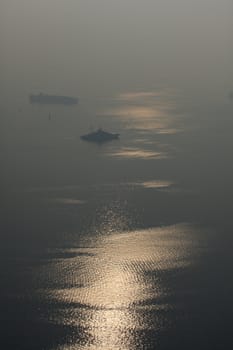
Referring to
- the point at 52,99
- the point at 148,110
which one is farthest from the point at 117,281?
the point at 52,99

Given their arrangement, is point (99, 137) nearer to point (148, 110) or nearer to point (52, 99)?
point (148, 110)

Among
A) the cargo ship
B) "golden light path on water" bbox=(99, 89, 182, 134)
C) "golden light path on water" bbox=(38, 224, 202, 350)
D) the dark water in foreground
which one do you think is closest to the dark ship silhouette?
the dark water in foreground

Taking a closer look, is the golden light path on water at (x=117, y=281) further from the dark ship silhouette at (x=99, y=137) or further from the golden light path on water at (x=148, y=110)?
the golden light path on water at (x=148, y=110)

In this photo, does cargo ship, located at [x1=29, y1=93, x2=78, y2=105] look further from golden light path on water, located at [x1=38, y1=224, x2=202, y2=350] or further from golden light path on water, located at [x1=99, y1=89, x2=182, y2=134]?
golden light path on water, located at [x1=38, y1=224, x2=202, y2=350]

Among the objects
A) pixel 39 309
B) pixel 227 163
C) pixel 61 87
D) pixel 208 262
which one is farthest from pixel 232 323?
pixel 61 87

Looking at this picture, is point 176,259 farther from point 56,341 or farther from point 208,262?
point 56,341
